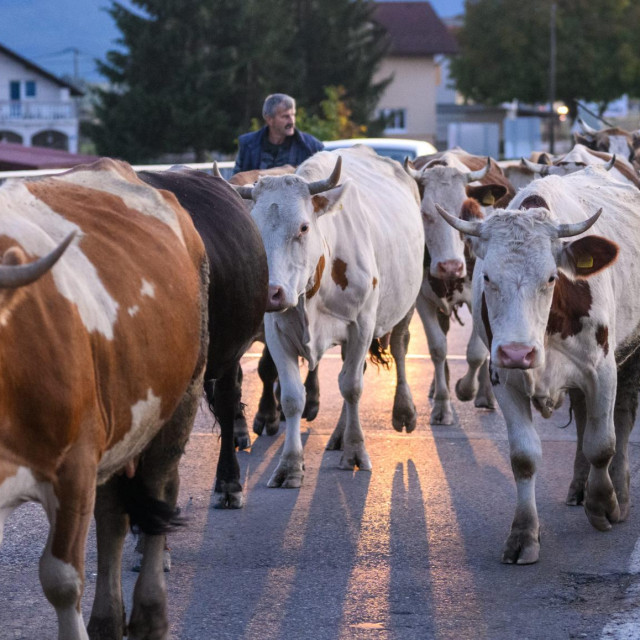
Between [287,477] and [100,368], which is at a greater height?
[100,368]

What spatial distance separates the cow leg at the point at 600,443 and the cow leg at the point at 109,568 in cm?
258

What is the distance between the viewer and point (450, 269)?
34.0 feet

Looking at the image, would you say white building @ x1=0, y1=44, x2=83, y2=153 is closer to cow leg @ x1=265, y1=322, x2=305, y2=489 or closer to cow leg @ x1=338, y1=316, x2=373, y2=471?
cow leg @ x1=338, y1=316, x2=373, y2=471

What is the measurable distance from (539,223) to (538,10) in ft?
223

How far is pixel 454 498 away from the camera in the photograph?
7555mm

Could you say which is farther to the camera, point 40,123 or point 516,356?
point 40,123

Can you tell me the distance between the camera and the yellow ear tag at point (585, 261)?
650cm

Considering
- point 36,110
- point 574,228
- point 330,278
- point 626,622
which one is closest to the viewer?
point 626,622

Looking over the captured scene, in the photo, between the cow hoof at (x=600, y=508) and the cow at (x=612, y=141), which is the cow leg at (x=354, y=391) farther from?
the cow at (x=612, y=141)

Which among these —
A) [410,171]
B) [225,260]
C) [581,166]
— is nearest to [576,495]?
[225,260]

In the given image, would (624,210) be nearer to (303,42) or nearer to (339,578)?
(339,578)

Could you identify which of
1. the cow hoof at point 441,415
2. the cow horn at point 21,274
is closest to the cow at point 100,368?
the cow horn at point 21,274

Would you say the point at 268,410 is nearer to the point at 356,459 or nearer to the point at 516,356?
the point at 356,459

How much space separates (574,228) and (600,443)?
A: 42.2 inches
